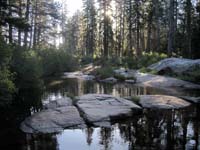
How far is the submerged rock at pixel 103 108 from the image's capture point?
28.2 ft

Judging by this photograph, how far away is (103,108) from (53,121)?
6.38 feet

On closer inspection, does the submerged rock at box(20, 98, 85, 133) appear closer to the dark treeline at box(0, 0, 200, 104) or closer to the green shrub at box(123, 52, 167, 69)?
the dark treeline at box(0, 0, 200, 104)

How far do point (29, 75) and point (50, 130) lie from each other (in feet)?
10.8

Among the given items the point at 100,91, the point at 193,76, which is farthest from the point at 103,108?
the point at 193,76

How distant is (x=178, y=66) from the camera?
781 inches

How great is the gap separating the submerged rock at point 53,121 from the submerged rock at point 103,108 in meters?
0.35

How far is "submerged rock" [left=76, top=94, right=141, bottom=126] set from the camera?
8609mm

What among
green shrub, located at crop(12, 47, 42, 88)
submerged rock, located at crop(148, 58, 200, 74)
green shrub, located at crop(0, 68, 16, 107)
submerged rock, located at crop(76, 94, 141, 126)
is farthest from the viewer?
submerged rock, located at crop(148, 58, 200, 74)

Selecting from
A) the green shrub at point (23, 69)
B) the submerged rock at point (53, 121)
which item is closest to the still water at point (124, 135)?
the submerged rock at point (53, 121)

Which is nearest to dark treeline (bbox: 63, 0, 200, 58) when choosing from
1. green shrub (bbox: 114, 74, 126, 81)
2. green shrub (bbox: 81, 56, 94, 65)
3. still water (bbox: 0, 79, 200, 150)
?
green shrub (bbox: 81, 56, 94, 65)

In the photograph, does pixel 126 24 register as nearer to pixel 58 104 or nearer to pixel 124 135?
pixel 58 104

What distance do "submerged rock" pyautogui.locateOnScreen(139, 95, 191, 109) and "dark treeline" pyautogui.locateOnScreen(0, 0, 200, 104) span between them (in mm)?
4097

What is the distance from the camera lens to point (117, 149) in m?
6.48

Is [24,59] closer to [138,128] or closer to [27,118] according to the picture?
[27,118]
